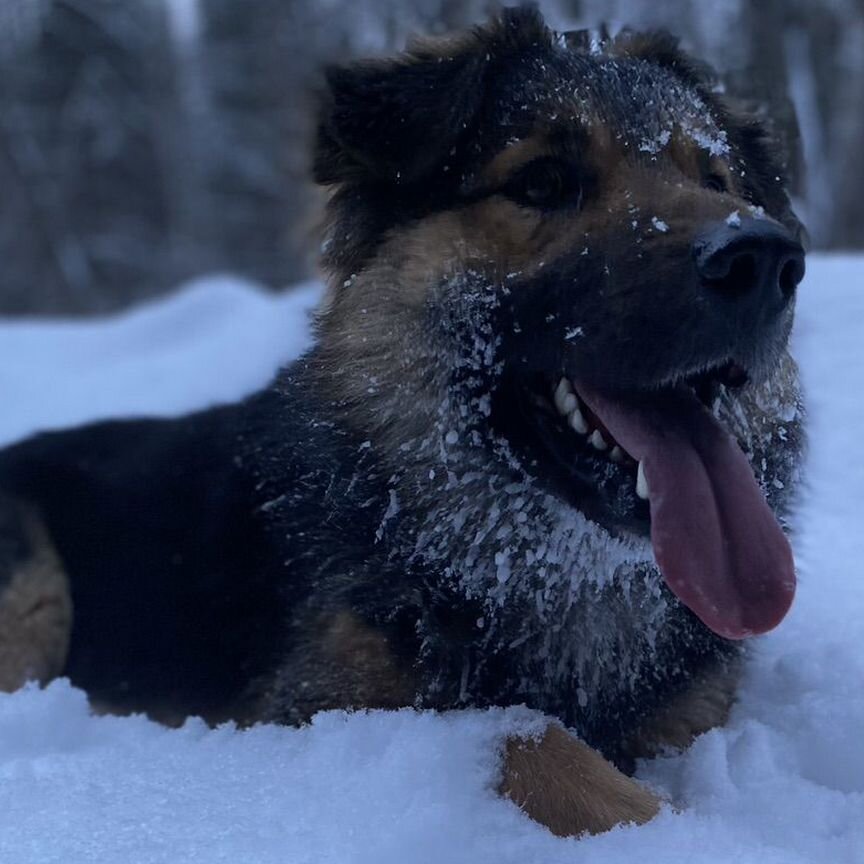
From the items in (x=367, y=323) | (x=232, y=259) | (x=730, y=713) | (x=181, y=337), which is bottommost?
(x=232, y=259)

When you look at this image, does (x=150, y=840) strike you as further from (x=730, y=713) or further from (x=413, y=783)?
(x=730, y=713)

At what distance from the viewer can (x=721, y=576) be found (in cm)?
235

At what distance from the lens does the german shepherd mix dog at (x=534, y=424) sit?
2330 mm

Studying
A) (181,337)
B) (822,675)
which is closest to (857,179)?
(181,337)

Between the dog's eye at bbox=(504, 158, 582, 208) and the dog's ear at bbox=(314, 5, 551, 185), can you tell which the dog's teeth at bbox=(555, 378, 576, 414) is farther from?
the dog's ear at bbox=(314, 5, 551, 185)

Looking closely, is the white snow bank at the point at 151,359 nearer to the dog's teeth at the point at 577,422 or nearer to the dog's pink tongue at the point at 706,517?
the dog's teeth at the point at 577,422

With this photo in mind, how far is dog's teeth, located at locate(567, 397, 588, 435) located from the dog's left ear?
2.41ft

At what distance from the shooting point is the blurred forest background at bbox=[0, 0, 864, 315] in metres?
21.9

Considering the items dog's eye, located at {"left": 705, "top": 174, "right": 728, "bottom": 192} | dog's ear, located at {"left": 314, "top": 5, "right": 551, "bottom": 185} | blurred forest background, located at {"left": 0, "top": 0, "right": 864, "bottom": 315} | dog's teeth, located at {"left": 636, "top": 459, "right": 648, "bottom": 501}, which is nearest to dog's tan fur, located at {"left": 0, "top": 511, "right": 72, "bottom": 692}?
dog's ear, located at {"left": 314, "top": 5, "right": 551, "bottom": 185}

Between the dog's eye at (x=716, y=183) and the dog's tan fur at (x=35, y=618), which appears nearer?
the dog's eye at (x=716, y=183)

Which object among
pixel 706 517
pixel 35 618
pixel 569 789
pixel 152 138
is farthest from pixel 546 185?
pixel 152 138

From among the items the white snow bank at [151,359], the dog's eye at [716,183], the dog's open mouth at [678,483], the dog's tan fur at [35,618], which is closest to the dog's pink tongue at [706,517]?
the dog's open mouth at [678,483]

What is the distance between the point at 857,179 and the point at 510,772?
469 inches

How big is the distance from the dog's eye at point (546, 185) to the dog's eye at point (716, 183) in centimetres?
45
